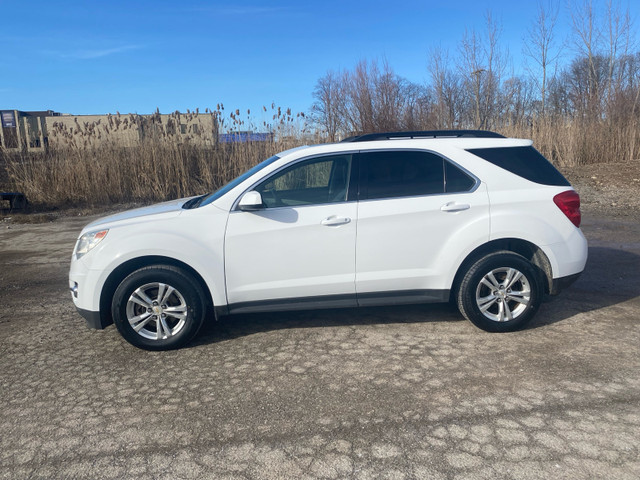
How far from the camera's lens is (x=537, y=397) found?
3484mm

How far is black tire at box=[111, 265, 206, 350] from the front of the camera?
14.4ft

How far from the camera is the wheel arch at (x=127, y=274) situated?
444 cm

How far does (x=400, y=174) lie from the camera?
4.71 meters

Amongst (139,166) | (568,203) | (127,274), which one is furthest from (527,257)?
(139,166)

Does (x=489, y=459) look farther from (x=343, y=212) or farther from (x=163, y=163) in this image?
(x=163, y=163)

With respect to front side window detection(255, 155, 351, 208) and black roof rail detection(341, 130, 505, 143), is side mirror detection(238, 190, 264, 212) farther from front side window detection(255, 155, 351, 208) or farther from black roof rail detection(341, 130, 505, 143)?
black roof rail detection(341, 130, 505, 143)

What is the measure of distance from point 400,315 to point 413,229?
3.75 feet

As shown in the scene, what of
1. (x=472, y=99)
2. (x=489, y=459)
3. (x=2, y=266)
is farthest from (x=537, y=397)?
(x=472, y=99)

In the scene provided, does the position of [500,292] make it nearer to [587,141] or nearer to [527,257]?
[527,257]

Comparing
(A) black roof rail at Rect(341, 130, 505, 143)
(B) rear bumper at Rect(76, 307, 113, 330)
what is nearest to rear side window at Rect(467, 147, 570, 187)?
(A) black roof rail at Rect(341, 130, 505, 143)

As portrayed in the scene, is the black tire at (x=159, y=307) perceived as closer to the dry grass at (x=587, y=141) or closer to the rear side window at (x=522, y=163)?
the rear side window at (x=522, y=163)

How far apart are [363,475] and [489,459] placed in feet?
2.34

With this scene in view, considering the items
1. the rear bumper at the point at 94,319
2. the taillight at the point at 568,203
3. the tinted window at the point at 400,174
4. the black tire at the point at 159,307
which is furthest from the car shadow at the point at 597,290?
the rear bumper at the point at 94,319

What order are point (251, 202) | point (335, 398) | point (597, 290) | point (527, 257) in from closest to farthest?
point (335, 398)
point (251, 202)
point (527, 257)
point (597, 290)
